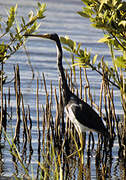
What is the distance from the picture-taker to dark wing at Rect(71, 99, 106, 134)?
7.22 meters

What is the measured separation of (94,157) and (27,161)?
3.23ft

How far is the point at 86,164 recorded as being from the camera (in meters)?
7.39

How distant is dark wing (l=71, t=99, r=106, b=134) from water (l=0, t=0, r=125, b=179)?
0.50m

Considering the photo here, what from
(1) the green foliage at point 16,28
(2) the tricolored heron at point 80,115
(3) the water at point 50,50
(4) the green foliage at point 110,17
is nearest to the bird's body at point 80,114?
(2) the tricolored heron at point 80,115

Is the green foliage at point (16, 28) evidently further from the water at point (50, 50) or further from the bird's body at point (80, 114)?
the water at point (50, 50)

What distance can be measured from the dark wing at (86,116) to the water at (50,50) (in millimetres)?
497

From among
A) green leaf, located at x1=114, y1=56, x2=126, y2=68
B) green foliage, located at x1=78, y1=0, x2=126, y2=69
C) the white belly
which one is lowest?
the white belly

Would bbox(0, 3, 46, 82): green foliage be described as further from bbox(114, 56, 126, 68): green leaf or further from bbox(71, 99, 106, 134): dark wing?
bbox(114, 56, 126, 68): green leaf

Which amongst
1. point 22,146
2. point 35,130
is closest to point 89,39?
point 35,130

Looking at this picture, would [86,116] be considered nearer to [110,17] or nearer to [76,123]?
[76,123]

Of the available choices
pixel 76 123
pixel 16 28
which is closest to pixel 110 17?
pixel 16 28

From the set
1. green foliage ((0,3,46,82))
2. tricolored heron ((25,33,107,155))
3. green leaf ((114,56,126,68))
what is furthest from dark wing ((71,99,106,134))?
green leaf ((114,56,126,68))

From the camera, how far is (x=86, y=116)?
287 inches

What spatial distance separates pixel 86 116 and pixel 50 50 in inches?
284
